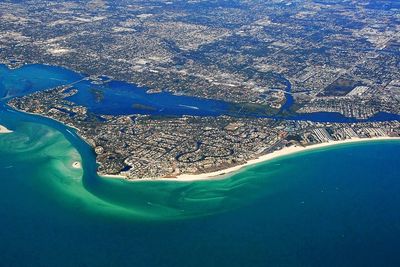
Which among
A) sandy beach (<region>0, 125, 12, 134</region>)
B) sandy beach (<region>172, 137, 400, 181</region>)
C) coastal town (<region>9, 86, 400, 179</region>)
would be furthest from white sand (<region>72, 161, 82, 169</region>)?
sandy beach (<region>0, 125, 12, 134</region>)

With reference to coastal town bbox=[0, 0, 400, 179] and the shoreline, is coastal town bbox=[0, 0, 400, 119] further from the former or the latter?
the shoreline

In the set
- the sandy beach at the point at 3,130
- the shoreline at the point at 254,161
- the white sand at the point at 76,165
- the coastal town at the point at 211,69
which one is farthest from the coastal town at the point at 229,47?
the white sand at the point at 76,165

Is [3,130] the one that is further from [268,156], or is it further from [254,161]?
[268,156]

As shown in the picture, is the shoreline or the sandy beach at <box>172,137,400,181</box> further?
the sandy beach at <box>172,137,400,181</box>

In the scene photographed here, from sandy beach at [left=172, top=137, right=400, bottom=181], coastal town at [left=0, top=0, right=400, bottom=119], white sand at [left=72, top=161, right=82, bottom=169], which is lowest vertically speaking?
coastal town at [left=0, top=0, right=400, bottom=119]

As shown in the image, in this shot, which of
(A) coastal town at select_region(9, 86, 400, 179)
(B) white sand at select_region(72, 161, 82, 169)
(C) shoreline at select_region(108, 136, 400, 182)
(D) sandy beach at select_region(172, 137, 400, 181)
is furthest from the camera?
(A) coastal town at select_region(9, 86, 400, 179)

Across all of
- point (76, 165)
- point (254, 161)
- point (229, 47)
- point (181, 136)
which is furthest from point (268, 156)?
point (229, 47)

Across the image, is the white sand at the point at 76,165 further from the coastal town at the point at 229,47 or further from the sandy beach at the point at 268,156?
the coastal town at the point at 229,47

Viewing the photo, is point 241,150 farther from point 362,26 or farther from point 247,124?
point 362,26
